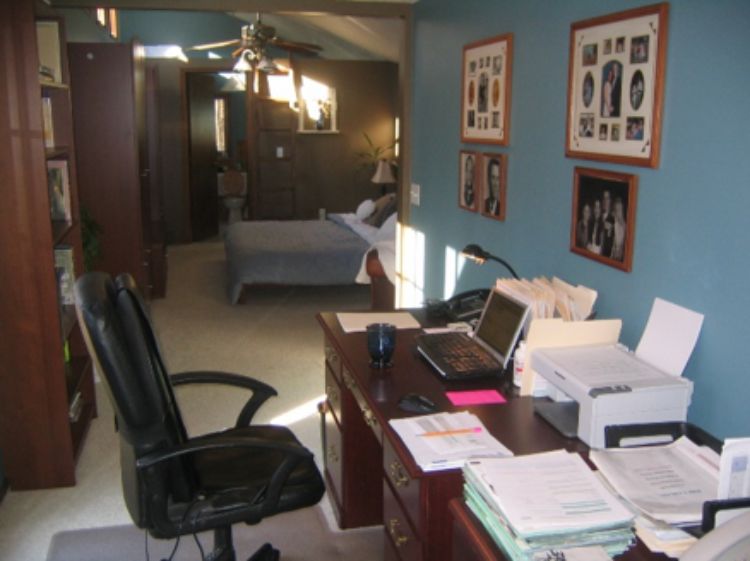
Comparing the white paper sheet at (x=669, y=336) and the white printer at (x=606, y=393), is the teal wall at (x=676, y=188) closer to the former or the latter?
the white paper sheet at (x=669, y=336)

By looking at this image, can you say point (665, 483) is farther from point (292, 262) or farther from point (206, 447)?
point (292, 262)

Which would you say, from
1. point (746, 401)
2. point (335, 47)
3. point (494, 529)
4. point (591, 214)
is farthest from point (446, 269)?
point (335, 47)

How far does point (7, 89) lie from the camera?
2.90 meters

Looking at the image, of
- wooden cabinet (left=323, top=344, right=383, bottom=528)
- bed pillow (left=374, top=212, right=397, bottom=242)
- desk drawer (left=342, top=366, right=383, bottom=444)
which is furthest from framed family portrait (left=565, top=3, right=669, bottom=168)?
bed pillow (left=374, top=212, right=397, bottom=242)

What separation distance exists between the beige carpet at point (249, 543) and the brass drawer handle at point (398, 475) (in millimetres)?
869

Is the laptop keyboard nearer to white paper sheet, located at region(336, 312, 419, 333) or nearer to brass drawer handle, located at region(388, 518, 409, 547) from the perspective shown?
white paper sheet, located at region(336, 312, 419, 333)

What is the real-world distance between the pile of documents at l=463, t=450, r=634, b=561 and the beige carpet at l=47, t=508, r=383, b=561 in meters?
1.33

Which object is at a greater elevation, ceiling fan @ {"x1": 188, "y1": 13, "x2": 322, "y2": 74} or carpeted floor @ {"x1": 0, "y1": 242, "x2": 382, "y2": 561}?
ceiling fan @ {"x1": 188, "y1": 13, "x2": 322, "y2": 74}

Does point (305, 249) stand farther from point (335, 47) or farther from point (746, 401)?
point (746, 401)

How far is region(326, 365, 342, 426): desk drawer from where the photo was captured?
9.05ft

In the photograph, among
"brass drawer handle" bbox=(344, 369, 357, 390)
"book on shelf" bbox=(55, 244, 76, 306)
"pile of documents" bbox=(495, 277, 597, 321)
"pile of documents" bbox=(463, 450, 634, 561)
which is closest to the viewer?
"pile of documents" bbox=(463, 450, 634, 561)

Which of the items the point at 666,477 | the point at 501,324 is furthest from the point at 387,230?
the point at 666,477

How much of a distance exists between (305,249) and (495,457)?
4.83 m

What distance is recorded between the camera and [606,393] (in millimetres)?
1799
